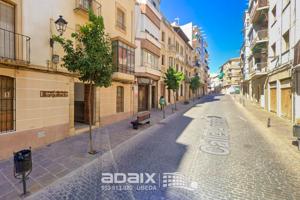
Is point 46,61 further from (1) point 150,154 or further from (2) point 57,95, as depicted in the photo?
(1) point 150,154

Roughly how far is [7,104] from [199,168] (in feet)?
23.2

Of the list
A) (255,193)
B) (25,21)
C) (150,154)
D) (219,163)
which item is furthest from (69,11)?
(255,193)

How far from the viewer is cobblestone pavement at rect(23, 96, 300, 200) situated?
14.6 ft

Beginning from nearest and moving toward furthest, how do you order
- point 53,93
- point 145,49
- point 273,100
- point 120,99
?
point 53,93, point 120,99, point 145,49, point 273,100

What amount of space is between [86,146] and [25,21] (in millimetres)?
5510

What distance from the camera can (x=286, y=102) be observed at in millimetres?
14898

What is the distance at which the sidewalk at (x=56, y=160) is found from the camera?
15.5ft

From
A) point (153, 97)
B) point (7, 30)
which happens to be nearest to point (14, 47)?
point (7, 30)

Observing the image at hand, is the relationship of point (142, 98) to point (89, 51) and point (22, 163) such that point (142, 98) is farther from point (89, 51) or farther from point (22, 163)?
point (22, 163)

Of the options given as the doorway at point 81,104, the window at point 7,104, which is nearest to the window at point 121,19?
the doorway at point 81,104

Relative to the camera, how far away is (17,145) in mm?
7090

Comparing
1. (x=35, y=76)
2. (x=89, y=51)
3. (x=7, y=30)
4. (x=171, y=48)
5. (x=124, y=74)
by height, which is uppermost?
(x=171, y=48)

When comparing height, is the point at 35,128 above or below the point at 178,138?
above

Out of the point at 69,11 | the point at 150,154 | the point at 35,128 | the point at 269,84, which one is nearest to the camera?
the point at 150,154
